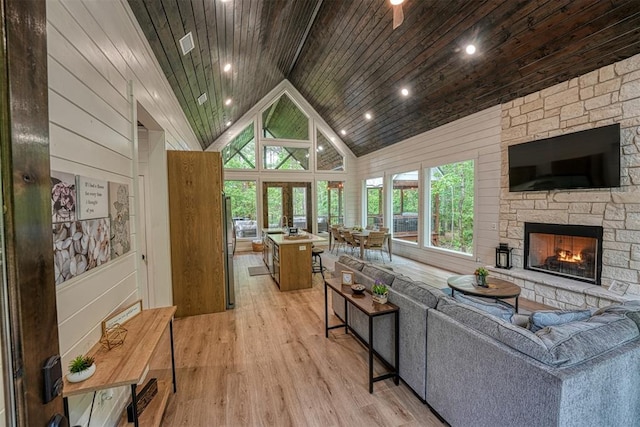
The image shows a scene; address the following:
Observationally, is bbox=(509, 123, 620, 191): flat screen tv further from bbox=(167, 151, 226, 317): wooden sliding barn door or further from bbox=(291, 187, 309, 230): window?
bbox=(291, 187, 309, 230): window

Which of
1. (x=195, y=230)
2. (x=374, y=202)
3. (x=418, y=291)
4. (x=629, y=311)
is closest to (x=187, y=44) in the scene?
(x=195, y=230)

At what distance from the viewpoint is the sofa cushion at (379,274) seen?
2.55 metres

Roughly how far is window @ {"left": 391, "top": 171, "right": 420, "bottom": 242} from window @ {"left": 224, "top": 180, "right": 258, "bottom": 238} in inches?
167

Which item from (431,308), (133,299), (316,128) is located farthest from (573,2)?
(316,128)

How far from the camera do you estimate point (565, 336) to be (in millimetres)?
1431

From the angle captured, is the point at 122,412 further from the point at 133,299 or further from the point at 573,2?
the point at 573,2

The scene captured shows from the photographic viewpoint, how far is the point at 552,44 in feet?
11.1

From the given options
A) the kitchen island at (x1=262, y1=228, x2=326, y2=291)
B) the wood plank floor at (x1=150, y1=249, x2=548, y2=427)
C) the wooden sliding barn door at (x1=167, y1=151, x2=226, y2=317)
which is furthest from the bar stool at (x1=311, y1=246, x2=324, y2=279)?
the wooden sliding barn door at (x1=167, y1=151, x2=226, y2=317)

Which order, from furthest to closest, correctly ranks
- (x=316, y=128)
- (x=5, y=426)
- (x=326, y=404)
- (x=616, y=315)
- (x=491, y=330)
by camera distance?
1. (x=316, y=128)
2. (x=326, y=404)
3. (x=616, y=315)
4. (x=491, y=330)
5. (x=5, y=426)

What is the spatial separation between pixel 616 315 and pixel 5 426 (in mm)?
2726

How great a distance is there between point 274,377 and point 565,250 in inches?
165

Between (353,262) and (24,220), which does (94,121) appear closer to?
(24,220)

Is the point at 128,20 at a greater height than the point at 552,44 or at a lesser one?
lesser

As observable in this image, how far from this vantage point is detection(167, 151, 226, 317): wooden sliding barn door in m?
3.54
